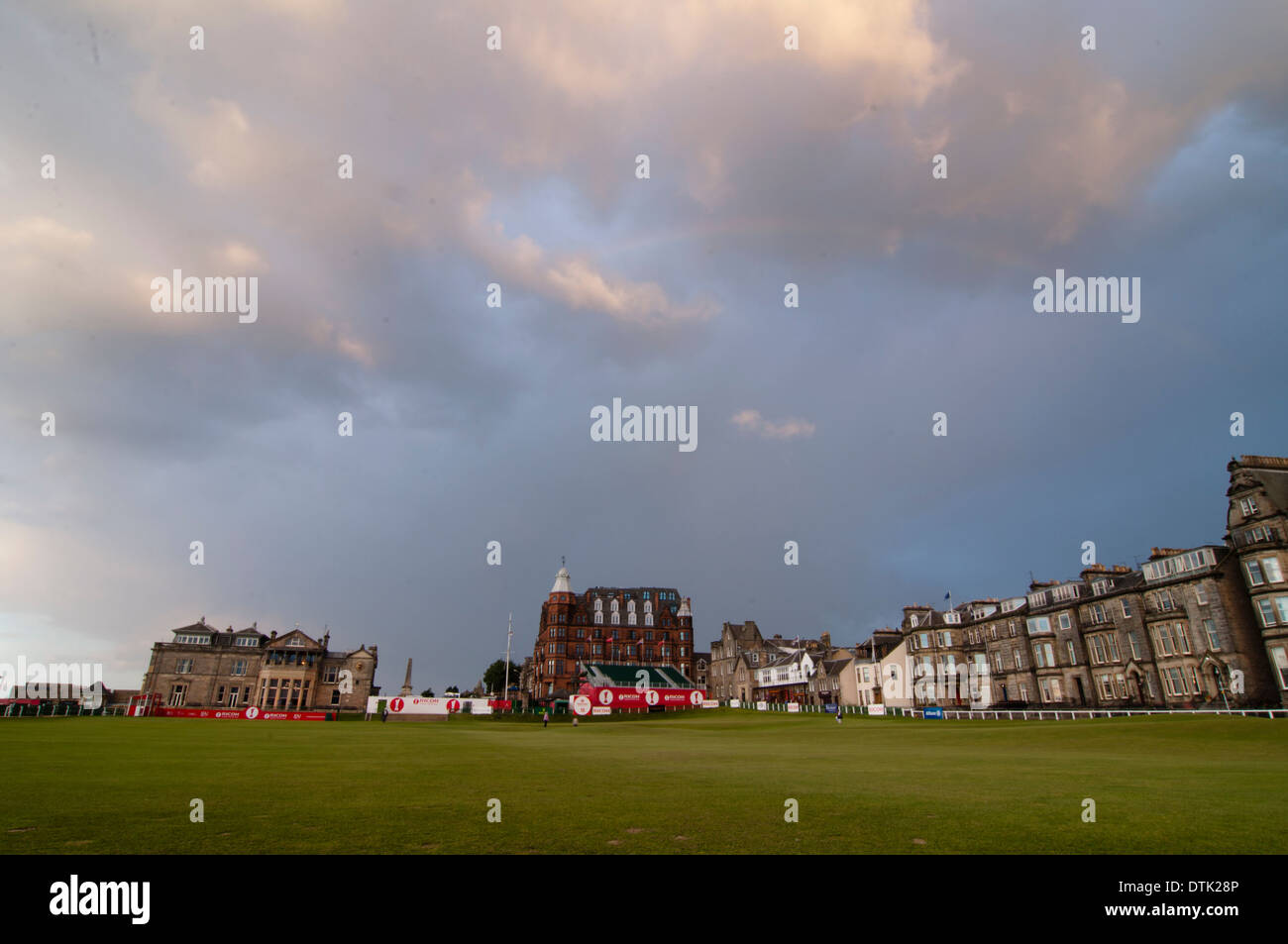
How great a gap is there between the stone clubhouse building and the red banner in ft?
70.4

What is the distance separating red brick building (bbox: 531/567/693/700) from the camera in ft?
447

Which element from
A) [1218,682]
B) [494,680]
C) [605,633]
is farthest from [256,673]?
[1218,682]

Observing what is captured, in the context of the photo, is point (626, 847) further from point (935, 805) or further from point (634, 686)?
point (634, 686)

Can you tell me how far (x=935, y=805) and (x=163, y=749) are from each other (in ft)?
99.6

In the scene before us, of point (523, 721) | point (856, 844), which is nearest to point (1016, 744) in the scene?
point (856, 844)

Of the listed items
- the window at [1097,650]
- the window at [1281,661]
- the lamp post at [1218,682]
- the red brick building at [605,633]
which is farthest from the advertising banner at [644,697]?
the window at [1281,661]

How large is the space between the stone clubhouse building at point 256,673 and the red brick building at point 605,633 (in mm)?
36134

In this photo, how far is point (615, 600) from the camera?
144 m

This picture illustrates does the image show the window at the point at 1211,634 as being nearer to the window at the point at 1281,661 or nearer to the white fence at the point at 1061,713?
the window at the point at 1281,661
